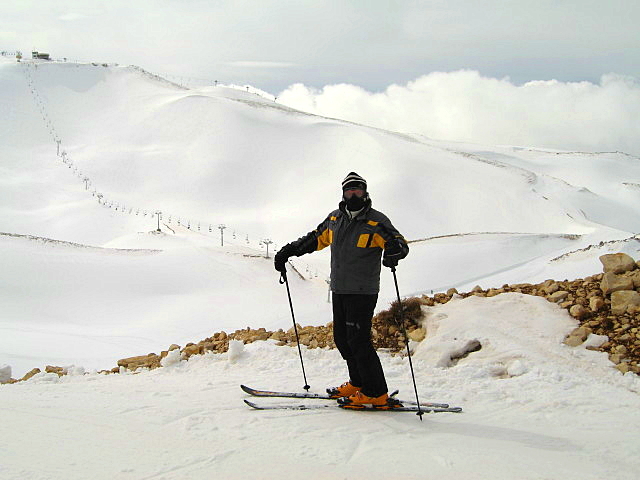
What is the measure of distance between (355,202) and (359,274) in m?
0.64

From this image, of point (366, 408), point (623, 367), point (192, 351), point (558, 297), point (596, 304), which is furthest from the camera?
point (192, 351)

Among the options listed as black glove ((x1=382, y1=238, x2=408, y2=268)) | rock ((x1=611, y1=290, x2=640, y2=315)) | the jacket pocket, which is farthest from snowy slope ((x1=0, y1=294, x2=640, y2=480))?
the jacket pocket

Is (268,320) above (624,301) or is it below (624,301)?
above

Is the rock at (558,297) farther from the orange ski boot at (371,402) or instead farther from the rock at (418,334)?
the orange ski boot at (371,402)

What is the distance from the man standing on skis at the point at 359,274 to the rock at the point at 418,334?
8.86 ft

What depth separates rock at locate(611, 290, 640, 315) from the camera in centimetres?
707

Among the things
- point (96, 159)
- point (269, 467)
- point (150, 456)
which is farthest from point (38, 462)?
point (96, 159)

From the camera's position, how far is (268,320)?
18.7 m

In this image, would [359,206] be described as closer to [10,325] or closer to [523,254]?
[10,325]

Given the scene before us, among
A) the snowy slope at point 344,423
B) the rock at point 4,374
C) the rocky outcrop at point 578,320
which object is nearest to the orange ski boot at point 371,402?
the snowy slope at point 344,423

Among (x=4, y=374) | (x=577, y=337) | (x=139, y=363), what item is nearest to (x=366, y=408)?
(x=577, y=337)

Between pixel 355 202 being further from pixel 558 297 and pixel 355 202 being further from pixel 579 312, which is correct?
pixel 558 297

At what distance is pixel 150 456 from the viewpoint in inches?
155

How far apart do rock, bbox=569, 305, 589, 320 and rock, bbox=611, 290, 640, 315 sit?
344 mm
